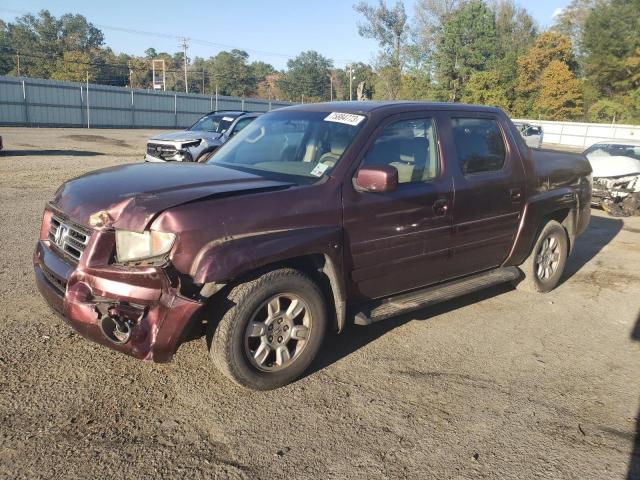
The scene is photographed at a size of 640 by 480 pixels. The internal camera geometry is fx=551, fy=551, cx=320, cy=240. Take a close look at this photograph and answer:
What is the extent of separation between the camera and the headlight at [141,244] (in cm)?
317

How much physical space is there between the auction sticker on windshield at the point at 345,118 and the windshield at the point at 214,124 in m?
9.50

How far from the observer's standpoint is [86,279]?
10.6 feet

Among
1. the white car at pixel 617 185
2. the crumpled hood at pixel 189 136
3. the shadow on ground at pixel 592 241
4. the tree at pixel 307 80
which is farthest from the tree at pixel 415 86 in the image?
the shadow on ground at pixel 592 241

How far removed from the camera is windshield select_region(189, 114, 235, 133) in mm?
13910

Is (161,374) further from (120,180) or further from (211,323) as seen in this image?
(120,180)

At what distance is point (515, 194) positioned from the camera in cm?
521

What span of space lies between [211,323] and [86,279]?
77 centimetres

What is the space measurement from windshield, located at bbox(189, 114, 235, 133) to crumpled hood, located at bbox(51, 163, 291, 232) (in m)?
9.84

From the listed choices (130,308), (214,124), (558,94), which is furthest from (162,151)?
(558,94)

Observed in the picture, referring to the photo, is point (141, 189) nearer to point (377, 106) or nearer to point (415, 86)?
point (377, 106)

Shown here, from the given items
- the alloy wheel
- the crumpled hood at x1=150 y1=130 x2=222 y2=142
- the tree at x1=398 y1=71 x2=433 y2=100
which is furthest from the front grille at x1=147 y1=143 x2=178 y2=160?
the tree at x1=398 y1=71 x2=433 y2=100

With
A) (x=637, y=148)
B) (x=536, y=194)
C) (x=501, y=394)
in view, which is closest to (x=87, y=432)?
(x=501, y=394)

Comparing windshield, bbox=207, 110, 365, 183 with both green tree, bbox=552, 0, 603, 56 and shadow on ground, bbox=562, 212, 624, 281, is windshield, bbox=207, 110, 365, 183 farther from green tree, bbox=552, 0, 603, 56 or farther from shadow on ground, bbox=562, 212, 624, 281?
green tree, bbox=552, 0, 603, 56

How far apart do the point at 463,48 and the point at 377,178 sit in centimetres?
5236
